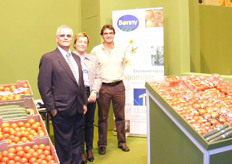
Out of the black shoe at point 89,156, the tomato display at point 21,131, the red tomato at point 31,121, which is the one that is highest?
the red tomato at point 31,121

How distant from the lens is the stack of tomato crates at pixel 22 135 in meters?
1.84

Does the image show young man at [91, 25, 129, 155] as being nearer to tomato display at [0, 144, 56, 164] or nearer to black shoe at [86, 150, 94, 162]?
black shoe at [86, 150, 94, 162]

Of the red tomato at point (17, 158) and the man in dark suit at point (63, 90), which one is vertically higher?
the man in dark suit at point (63, 90)

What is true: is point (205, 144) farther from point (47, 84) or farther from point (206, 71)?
point (206, 71)

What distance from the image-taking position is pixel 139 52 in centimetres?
411

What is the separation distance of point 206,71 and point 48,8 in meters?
3.20

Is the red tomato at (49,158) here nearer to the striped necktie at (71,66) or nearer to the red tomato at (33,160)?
the red tomato at (33,160)

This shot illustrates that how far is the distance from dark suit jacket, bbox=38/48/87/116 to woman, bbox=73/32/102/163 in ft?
1.74

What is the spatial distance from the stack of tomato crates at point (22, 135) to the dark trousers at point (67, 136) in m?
0.27

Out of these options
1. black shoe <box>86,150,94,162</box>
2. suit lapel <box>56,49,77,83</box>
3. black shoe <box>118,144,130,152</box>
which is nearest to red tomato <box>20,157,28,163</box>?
suit lapel <box>56,49,77,83</box>

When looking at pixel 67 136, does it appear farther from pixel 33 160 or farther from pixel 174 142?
pixel 174 142

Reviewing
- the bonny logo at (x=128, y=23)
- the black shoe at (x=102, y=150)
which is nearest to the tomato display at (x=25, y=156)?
the black shoe at (x=102, y=150)

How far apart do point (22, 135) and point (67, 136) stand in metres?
0.63

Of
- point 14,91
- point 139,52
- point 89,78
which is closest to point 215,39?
point 139,52
